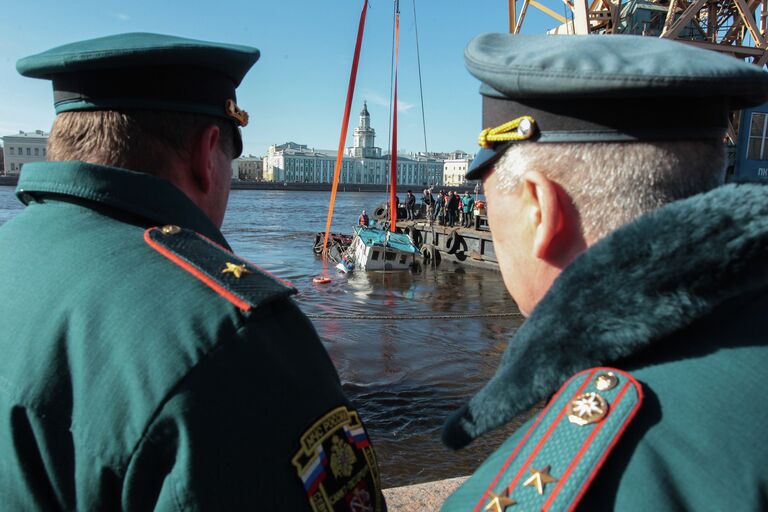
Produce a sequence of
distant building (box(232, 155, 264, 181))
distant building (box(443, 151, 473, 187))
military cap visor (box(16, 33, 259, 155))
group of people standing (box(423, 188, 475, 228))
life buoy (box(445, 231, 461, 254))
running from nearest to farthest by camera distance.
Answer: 1. military cap visor (box(16, 33, 259, 155))
2. life buoy (box(445, 231, 461, 254))
3. group of people standing (box(423, 188, 475, 228))
4. distant building (box(443, 151, 473, 187))
5. distant building (box(232, 155, 264, 181))

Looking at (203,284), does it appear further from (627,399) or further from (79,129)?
(627,399)

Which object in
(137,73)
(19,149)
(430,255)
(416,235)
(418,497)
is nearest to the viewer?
(137,73)

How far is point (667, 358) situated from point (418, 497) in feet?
10.1

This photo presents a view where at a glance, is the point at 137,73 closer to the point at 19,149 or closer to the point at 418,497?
the point at 418,497

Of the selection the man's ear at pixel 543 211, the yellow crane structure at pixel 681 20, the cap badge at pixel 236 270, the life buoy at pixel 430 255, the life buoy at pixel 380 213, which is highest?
the yellow crane structure at pixel 681 20

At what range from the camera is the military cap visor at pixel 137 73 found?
1.51 m

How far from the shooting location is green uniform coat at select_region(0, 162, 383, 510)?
1112 millimetres

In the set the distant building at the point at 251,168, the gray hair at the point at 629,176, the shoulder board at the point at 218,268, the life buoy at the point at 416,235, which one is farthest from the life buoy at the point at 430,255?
the distant building at the point at 251,168

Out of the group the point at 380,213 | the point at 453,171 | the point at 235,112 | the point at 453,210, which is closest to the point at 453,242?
the point at 453,210

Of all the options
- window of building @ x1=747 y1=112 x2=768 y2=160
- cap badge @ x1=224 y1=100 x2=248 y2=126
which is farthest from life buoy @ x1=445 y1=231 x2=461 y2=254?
cap badge @ x1=224 y1=100 x2=248 y2=126

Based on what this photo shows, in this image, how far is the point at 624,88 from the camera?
1158 millimetres

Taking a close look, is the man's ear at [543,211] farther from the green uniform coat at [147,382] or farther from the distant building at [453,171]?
the distant building at [453,171]

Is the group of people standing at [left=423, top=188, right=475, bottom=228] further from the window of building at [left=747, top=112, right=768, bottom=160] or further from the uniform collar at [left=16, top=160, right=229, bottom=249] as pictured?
the uniform collar at [left=16, top=160, right=229, bottom=249]

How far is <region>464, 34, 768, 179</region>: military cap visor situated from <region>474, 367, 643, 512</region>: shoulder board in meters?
0.50
